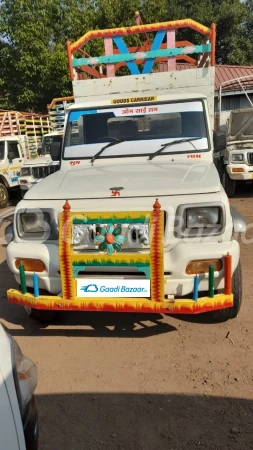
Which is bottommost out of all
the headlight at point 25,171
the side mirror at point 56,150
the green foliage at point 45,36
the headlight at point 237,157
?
the headlight at point 25,171

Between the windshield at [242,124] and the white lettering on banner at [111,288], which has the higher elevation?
the windshield at [242,124]

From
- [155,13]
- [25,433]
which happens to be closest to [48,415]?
[25,433]

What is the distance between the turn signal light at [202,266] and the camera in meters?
2.82

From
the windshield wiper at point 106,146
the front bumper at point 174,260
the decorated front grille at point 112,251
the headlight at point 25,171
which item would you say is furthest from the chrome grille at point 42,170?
the decorated front grille at point 112,251

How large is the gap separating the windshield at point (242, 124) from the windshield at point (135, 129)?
246 inches

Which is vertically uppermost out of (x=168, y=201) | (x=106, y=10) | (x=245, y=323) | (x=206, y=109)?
(x=106, y=10)

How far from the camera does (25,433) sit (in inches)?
59.0

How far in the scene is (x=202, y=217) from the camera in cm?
289

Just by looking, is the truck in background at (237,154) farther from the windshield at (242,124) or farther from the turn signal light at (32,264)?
the turn signal light at (32,264)

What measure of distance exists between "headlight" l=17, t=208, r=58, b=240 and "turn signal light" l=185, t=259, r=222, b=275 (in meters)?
1.09

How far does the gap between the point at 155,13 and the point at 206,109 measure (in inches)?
723

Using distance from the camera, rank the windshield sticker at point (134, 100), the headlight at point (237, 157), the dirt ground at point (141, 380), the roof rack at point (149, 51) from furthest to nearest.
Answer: the headlight at point (237, 157) → the roof rack at point (149, 51) → the windshield sticker at point (134, 100) → the dirt ground at point (141, 380)

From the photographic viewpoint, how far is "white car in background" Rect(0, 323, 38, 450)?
1312 mm

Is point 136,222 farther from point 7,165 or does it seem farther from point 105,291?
point 7,165
